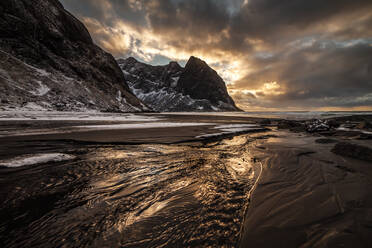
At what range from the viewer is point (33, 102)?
3192cm

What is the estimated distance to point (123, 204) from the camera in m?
2.40

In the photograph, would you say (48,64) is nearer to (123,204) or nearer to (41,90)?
(41,90)

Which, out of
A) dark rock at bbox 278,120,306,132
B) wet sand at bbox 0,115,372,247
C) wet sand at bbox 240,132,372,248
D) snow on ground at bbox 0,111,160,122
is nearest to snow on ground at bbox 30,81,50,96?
snow on ground at bbox 0,111,160,122

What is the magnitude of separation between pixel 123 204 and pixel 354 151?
7.67 meters

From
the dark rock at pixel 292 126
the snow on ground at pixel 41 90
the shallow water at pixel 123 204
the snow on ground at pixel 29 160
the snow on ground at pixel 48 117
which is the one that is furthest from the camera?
the snow on ground at pixel 41 90

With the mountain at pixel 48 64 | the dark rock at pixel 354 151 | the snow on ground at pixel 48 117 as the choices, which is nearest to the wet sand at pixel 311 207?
the dark rock at pixel 354 151

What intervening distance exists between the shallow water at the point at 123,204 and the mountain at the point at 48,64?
3852 cm

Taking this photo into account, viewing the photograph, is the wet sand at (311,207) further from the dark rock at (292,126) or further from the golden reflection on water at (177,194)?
the dark rock at (292,126)

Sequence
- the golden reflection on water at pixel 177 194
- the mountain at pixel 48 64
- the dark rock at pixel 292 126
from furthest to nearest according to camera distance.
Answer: the mountain at pixel 48 64
the dark rock at pixel 292 126
the golden reflection on water at pixel 177 194

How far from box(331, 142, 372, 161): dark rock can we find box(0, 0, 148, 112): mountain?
147ft

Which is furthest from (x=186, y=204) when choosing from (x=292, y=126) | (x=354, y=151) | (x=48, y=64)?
(x=48, y=64)

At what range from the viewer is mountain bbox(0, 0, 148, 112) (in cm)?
3343

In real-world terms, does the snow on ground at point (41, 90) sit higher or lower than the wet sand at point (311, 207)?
higher

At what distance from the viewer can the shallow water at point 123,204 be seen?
1710 mm
